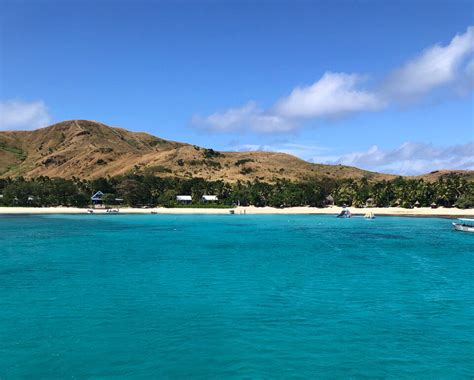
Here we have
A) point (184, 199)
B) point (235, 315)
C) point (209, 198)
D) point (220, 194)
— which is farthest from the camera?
point (220, 194)

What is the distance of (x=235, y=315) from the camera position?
29156 mm

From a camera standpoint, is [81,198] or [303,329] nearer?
[303,329]

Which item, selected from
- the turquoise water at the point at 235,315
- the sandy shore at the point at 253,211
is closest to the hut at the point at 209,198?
the sandy shore at the point at 253,211

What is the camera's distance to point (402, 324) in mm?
27438

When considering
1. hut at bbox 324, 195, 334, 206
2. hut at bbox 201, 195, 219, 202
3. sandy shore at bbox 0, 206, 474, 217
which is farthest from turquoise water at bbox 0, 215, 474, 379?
hut at bbox 324, 195, 334, 206

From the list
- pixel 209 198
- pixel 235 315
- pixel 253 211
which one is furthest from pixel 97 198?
pixel 235 315

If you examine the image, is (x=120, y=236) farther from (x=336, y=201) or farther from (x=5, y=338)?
(x=336, y=201)

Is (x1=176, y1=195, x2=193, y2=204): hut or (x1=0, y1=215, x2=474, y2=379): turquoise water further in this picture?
(x1=176, y1=195, x2=193, y2=204): hut

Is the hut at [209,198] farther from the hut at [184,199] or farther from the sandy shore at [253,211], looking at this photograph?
the sandy shore at [253,211]

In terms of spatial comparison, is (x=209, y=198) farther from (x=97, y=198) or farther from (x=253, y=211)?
(x=97, y=198)

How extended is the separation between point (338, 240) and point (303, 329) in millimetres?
52339

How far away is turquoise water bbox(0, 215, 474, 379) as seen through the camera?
2139cm

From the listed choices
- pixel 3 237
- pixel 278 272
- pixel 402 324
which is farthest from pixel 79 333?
pixel 3 237

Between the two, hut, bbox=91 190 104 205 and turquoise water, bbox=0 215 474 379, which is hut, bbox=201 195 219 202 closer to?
hut, bbox=91 190 104 205
